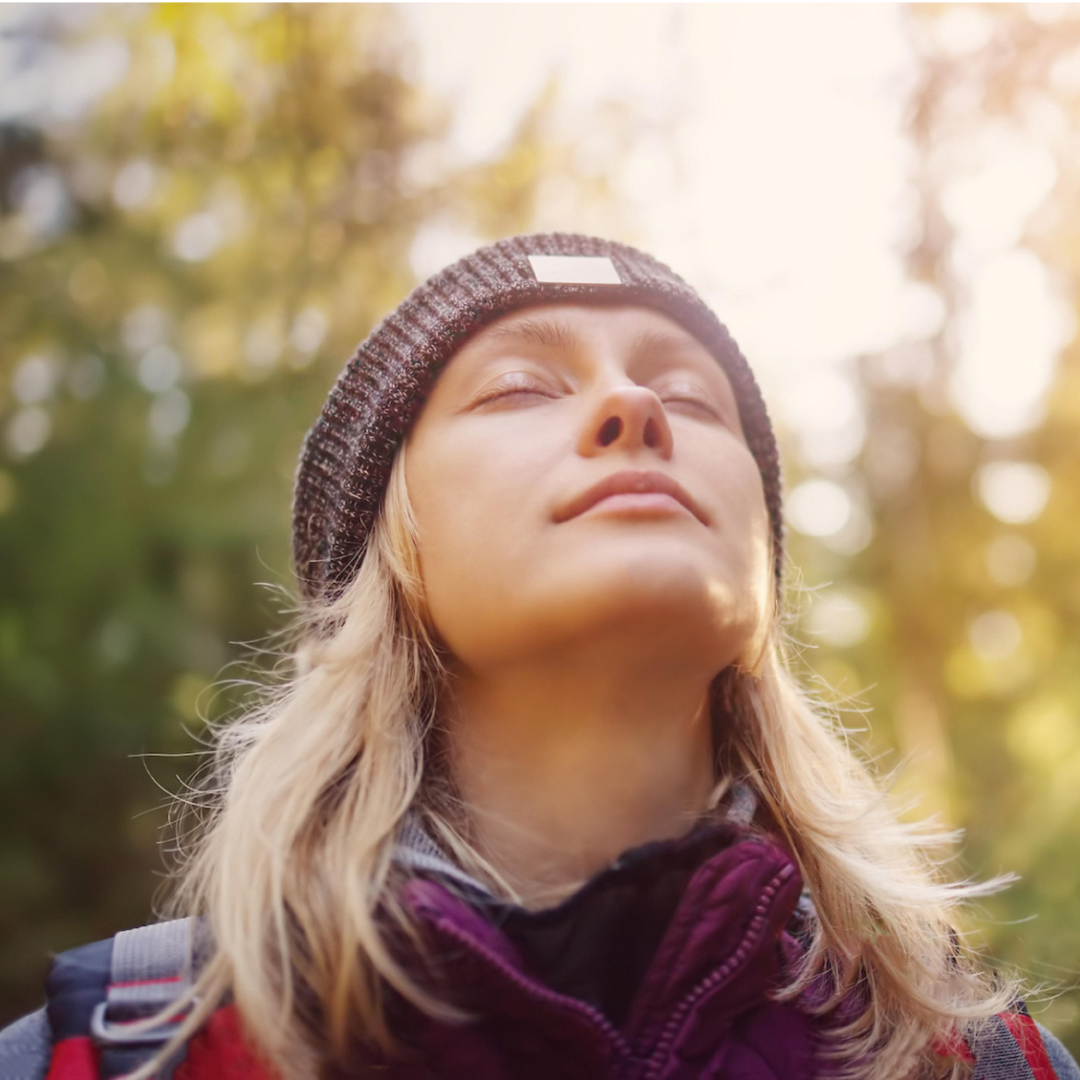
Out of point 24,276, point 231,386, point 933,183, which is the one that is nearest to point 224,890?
point 231,386

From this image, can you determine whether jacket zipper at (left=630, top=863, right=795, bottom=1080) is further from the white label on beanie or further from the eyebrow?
the white label on beanie

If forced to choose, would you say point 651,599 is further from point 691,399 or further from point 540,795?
point 691,399

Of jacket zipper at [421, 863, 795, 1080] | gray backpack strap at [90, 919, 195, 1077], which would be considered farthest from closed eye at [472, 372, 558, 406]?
gray backpack strap at [90, 919, 195, 1077]

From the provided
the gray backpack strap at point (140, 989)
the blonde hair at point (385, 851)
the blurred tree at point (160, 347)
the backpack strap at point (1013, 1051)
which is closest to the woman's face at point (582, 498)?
the blonde hair at point (385, 851)

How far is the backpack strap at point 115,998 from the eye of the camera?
1342 mm

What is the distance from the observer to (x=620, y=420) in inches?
62.0

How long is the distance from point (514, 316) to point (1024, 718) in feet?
11.4

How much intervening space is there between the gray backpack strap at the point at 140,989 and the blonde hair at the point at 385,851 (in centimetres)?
6

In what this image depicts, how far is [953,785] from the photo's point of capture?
4191 millimetres

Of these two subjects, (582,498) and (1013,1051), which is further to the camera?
(1013,1051)

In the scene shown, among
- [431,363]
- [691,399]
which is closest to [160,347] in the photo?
[431,363]

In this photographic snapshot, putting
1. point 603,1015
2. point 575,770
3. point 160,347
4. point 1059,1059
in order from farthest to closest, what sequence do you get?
1. point 160,347
2. point 1059,1059
3. point 575,770
4. point 603,1015

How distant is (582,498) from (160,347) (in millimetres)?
3158

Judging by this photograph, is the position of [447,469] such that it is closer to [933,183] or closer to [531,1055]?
[531,1055]
